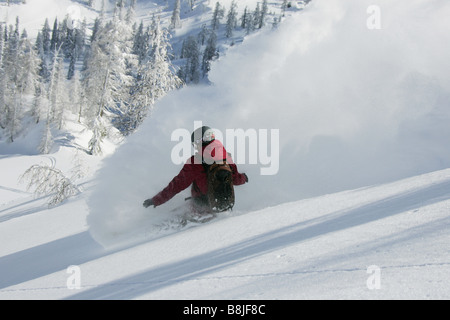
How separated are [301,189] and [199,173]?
2.32 meters

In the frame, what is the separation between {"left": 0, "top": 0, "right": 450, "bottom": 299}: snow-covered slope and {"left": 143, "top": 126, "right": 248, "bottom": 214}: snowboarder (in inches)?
19.6

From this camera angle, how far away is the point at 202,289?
7.42 feet

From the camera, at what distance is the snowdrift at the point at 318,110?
20.9 ft

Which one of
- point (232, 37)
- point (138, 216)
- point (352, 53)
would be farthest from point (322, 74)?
point (232, 37)

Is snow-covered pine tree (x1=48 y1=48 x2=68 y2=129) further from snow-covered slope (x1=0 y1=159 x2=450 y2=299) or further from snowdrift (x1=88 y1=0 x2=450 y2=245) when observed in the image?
snow-covered slope (x1=0 y1=159 x2=450 y2=299)

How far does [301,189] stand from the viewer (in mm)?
6480

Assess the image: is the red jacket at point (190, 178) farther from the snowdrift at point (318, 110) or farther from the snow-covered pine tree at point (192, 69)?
the snow-covered pine tree at point (192, 69)

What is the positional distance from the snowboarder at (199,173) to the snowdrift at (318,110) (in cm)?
71

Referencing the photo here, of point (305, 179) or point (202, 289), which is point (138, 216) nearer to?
point (305, 179)

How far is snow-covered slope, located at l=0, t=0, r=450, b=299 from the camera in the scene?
2266mm

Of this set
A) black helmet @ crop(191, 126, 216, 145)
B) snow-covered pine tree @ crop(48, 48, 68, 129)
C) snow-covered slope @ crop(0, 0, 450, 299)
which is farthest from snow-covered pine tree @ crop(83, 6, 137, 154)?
black helmet @ crop(191, 126, 216, 145)

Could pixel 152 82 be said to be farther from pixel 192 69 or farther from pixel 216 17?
pixel 216 17

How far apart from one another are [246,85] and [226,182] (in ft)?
12.9

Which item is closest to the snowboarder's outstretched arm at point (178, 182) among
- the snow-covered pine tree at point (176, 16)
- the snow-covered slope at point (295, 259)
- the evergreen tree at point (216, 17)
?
the snow-covered slope at point (295, 259)
